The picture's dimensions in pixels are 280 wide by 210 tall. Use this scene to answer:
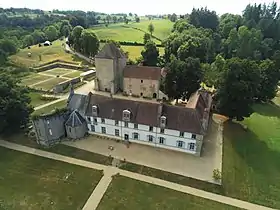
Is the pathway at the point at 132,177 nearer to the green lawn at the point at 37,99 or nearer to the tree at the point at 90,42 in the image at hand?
the green lawn at the point at 37,99

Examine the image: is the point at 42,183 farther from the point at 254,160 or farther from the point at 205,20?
the point at 205,20

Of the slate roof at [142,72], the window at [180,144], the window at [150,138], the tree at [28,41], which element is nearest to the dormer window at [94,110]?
the window at [150,138]

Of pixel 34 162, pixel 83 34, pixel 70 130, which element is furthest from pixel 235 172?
pixel 83 34

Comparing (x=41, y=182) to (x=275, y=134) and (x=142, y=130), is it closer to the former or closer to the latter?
(x=142, y=130)

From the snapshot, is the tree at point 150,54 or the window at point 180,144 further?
the tree at point 150,54

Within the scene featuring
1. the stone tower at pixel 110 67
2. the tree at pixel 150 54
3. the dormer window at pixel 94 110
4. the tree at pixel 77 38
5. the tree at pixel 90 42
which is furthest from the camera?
the tree at pixel 77 38

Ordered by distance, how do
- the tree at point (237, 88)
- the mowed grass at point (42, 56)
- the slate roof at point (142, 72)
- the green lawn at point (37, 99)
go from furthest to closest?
the mowed grass at point (42, 56), the slate roof at point (142, 72), the green lawn at point (37, 99), the tree at point (237, 88)
